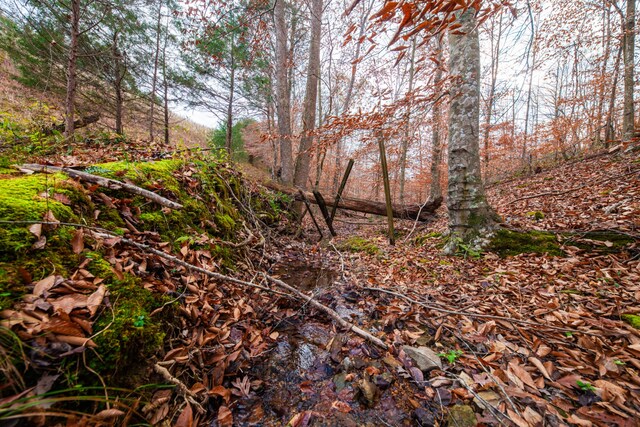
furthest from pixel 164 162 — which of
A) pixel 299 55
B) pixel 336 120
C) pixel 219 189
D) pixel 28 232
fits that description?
pixel 299 55

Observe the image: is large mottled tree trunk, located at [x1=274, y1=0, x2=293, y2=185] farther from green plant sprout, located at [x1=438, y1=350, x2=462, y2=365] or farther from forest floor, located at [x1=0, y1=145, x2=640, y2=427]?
green plant sprout, located at [x1=438, y1=350, x2=462, y2=365]

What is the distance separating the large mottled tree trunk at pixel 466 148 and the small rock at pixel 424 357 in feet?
7.98

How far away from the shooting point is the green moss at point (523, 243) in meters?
3.17

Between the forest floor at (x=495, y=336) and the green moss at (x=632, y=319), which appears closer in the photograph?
the forest floor at (x=495, y=336)

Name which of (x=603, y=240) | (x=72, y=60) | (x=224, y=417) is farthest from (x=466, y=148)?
(x=72, y=60)

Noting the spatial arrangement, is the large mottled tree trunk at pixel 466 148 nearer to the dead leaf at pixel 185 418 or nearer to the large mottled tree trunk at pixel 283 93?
the dead leaf at pixel 185 418

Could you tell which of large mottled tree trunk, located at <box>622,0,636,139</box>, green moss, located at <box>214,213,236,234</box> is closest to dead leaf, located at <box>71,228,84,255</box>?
green moss, located at <box>214,213,236,234</box>

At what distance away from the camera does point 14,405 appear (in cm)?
75

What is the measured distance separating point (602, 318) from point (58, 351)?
3.72 metres

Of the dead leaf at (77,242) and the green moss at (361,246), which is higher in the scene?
the dead leaf at (77,242)

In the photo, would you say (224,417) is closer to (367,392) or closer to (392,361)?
(367,392)

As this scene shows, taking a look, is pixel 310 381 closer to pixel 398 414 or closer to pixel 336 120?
pixel 398 414

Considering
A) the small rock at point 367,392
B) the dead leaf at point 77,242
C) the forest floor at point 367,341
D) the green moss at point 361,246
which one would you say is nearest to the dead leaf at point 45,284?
the forest floor at point 367,341

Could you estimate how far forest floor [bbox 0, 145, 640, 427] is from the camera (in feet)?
3.99
